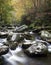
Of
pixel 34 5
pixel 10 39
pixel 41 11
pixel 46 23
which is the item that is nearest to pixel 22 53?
pixel 10 39

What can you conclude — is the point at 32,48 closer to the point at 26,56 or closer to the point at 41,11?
the point at 26,56

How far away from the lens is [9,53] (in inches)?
313

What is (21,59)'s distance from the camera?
758 cm

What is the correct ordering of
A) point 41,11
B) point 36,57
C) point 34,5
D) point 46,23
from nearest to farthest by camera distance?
1. point 36,57
2. point 46,23
3. point 41,11
4. point 34,5

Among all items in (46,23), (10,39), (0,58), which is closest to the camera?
(0,58)

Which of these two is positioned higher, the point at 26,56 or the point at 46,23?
the point at 26,56

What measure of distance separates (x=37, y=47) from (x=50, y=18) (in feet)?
35.7

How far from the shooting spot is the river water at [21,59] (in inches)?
278

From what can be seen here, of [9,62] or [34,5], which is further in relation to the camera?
[34,5]

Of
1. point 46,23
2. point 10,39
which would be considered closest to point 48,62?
point 10,39

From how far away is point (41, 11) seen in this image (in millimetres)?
20453

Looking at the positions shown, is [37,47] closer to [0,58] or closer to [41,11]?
[0,58]

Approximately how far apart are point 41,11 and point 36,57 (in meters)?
13.5

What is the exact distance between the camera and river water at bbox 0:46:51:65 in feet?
23.2
